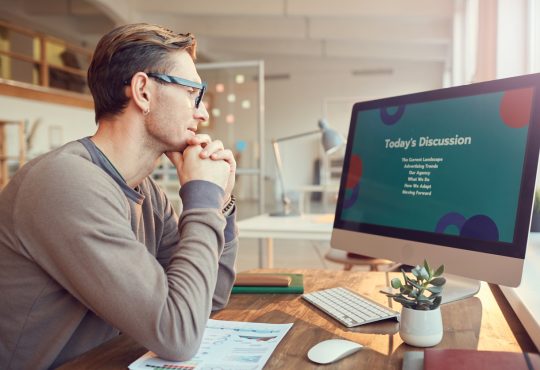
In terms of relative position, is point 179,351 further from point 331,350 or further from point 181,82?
point 181,82

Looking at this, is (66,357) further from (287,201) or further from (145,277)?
(287,201)

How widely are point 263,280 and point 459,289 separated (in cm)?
48

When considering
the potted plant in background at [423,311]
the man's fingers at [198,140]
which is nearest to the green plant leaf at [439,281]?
the potted plant in background at [423,311]

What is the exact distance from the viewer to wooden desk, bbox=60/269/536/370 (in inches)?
34.7

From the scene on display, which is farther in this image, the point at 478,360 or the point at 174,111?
the point at 174,111

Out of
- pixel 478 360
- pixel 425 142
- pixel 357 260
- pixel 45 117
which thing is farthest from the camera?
pixel 45 117

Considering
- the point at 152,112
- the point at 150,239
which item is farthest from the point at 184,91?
the point at 150,239

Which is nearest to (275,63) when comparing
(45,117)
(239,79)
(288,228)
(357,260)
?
(45,117)

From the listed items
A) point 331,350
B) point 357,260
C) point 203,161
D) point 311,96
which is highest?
point 311,96

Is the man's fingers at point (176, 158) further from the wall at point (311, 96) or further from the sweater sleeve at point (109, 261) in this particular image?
the wall at point (311, 96)

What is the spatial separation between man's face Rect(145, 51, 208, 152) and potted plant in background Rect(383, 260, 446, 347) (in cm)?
54

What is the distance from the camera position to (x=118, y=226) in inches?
35.1

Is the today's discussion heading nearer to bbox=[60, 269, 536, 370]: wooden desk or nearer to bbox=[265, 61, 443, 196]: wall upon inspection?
bbox=[60, 269, 536, 370]: wooden desk

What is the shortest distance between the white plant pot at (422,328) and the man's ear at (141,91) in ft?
2.17
